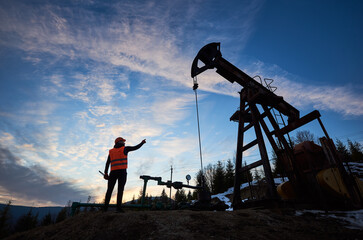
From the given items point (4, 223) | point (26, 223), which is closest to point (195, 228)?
point (4, 223)

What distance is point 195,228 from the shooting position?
316 cm

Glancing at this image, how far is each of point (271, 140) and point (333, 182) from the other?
8.31 ft

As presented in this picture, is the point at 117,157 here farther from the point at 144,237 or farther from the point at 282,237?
the point at 282,237

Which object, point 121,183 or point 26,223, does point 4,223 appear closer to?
point 26,223

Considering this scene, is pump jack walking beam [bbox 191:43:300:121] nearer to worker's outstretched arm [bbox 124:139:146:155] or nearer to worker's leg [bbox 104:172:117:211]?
worker's outstretched arm [bbox 124:139:146:155]

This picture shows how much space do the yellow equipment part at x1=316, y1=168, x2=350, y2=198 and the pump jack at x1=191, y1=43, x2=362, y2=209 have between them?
0.08 metres

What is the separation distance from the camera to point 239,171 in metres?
7.28

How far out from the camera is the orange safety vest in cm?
474

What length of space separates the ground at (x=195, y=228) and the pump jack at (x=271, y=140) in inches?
69.5

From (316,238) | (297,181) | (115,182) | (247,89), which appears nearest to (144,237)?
(115,182)

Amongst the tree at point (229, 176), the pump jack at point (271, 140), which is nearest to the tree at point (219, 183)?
the tree at point (229, 176)

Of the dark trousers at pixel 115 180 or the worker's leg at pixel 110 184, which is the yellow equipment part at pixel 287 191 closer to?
the dark trousers at pixel 115 180

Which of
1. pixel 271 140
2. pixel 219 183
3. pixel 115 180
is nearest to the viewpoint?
pixel 115 180

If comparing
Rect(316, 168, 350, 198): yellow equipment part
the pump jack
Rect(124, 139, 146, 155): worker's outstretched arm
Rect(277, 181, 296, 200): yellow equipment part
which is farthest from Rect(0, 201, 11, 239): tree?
Rect(316, 168, 350, 198): yellow equipment part
